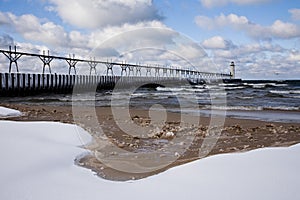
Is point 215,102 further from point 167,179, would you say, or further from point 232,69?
point 232,69

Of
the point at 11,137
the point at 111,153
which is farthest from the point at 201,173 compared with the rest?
the point at 11,137

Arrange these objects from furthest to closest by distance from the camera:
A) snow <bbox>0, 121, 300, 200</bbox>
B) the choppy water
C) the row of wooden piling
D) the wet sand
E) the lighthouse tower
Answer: the lighthouse tower
the row of wooden piling
the choppy water
the wet sand
snow <bbox>0, 121, 300, 200</bbox>

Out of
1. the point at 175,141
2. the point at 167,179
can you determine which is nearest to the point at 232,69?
the point at 175,141

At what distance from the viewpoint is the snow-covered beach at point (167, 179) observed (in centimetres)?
305

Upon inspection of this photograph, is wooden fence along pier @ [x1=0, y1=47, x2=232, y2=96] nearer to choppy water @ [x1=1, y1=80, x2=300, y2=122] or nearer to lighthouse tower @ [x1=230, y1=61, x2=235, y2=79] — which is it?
choppy water @ [x1=1, y1=80, x2=300, y2=122]

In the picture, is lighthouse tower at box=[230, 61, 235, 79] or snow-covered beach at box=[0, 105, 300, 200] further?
lighthouse tower at box=[230, 61, 235, 79]

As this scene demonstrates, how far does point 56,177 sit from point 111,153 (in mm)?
2100

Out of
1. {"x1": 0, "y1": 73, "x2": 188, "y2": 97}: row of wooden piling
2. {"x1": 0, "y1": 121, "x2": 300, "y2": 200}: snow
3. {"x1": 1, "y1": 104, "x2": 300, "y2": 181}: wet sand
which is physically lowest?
{"x1": 1, "y1": 104, "x2": 300, "y2": 181}: wet sand

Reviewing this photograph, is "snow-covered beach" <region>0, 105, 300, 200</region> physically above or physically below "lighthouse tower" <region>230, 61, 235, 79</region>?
below

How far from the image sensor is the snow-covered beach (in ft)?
10.0

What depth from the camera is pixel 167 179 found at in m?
3.51

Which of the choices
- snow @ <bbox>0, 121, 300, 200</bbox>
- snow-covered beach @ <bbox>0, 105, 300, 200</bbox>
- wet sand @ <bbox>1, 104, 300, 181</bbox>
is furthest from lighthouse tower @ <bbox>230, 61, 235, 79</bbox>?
snow-covered beach @ <bbox>0, 105, 300, 200</bbox>

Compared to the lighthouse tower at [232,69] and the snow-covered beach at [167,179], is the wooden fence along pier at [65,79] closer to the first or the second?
the snow-covered beach at [167,179]

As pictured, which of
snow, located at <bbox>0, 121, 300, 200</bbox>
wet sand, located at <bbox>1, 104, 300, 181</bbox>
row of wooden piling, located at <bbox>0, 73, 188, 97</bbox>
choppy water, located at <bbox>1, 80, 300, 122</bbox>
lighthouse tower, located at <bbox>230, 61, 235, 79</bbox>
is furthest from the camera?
lighthouse tower, located at <bbox>230, 61, 235, 79</bbox>
